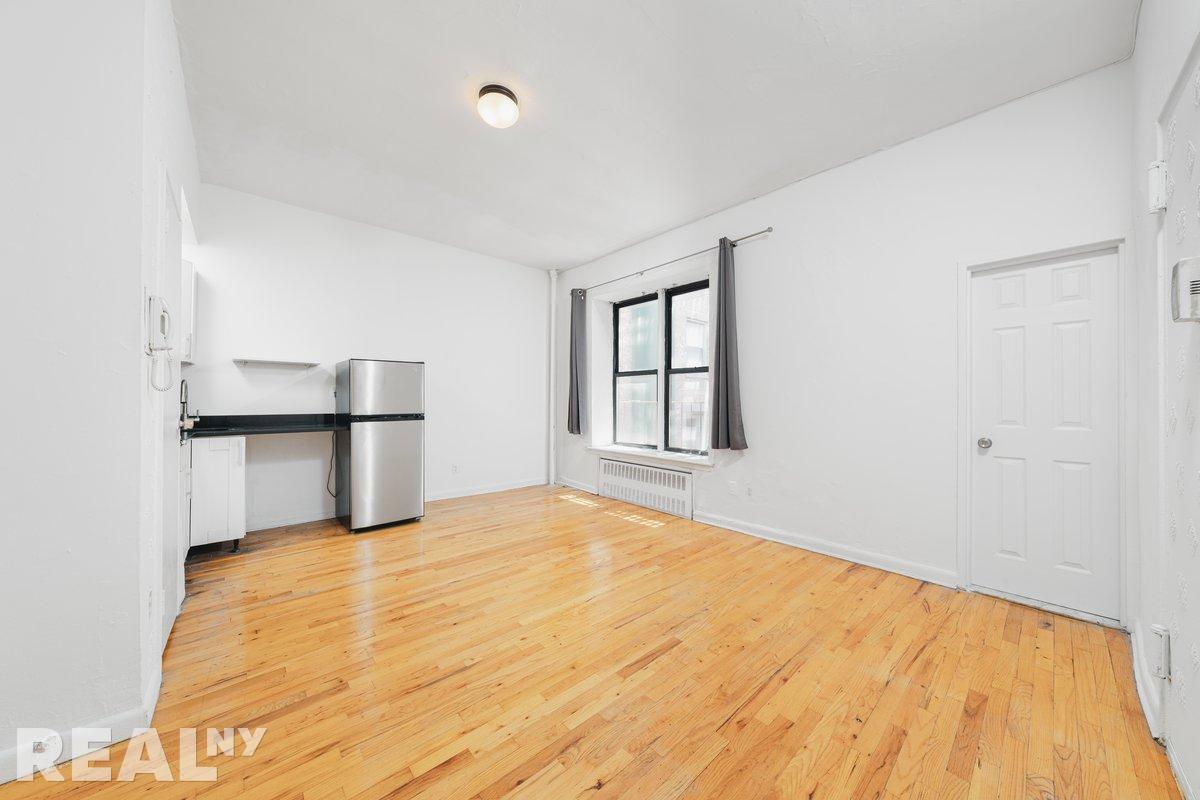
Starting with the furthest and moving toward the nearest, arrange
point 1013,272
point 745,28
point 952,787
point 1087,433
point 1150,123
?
point 1013,272
point 1087,433
point 745,28
point 1150,123
point 952,787

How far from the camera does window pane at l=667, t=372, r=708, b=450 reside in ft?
14.4

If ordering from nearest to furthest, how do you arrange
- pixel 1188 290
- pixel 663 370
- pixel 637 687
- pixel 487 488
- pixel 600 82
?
1. pixel 1188 290
2. pixel 637 687
3. pixel 600 82
4. pixel 663 370
5. pixel 487 488

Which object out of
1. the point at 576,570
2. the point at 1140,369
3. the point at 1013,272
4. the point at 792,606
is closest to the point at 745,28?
the point at 1013,272

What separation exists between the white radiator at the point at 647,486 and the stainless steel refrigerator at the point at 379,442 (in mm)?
1984

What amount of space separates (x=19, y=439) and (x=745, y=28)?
122 inches

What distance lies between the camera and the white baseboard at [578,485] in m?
5.15

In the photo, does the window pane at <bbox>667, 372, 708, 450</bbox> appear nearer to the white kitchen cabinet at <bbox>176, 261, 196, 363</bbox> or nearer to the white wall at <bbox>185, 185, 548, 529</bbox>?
the white wall at <bbox>185, 185, 548, 529</bbox>

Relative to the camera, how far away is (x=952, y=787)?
124cm

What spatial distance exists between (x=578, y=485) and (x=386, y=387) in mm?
2573

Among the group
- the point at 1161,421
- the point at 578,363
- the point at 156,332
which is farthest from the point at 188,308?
the point at 1161,421

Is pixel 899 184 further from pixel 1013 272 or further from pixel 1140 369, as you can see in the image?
pixel 1140 369

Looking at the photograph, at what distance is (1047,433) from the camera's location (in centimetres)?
230

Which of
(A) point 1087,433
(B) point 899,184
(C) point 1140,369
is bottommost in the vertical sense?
(A) point 1087,433

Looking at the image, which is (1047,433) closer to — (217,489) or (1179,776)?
(1179,776)
